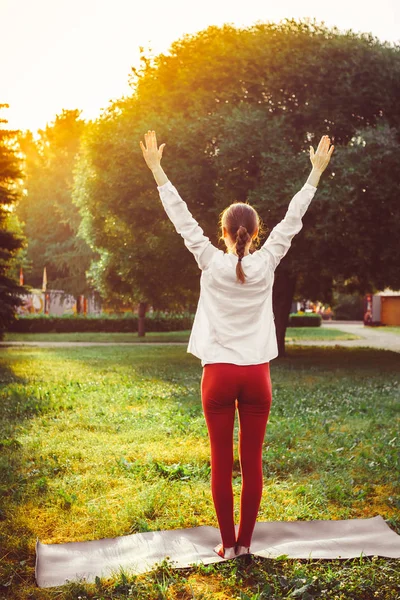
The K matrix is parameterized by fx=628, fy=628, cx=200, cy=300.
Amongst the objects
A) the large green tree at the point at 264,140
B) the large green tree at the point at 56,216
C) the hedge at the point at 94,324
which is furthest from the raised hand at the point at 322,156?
the large green tree at the point at 56,216

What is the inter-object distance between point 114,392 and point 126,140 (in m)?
8.31

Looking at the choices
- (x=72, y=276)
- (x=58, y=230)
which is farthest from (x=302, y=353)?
(x=58, y=230)

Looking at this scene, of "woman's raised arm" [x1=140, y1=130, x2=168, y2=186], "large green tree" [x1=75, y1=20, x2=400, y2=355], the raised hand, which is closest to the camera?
"woman's raised arm" [x1=140, y1=130, x2=168, y2=186]

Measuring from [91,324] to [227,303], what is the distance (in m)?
32.2

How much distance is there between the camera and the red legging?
373 centimetres

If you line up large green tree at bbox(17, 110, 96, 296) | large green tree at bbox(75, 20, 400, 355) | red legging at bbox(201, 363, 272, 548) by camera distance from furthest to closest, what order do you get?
large green tree at bbox(17, 110, 96, 296) → large green tree at bbox(75, 20, 400, 355) → red legging at bbox(201, 363, 272, 548)

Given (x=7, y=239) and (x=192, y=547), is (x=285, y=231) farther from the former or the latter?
(x=7, y=239)

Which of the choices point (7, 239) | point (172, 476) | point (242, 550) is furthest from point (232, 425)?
point (7, 239)

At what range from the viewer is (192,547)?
4320 millimetres

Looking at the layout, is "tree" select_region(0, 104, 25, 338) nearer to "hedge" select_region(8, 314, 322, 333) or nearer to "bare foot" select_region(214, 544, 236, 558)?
"bare foot" select_region(214, 544, 236, 558)

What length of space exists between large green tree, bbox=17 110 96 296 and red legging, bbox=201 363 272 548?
4178cm

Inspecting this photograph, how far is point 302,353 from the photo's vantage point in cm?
2277

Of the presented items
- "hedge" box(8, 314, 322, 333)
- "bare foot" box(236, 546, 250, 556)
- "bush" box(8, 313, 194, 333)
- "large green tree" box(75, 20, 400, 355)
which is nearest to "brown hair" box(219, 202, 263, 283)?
"bare foot" box(236, 546, 250, 556)

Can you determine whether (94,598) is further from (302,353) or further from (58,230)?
(58,230)
